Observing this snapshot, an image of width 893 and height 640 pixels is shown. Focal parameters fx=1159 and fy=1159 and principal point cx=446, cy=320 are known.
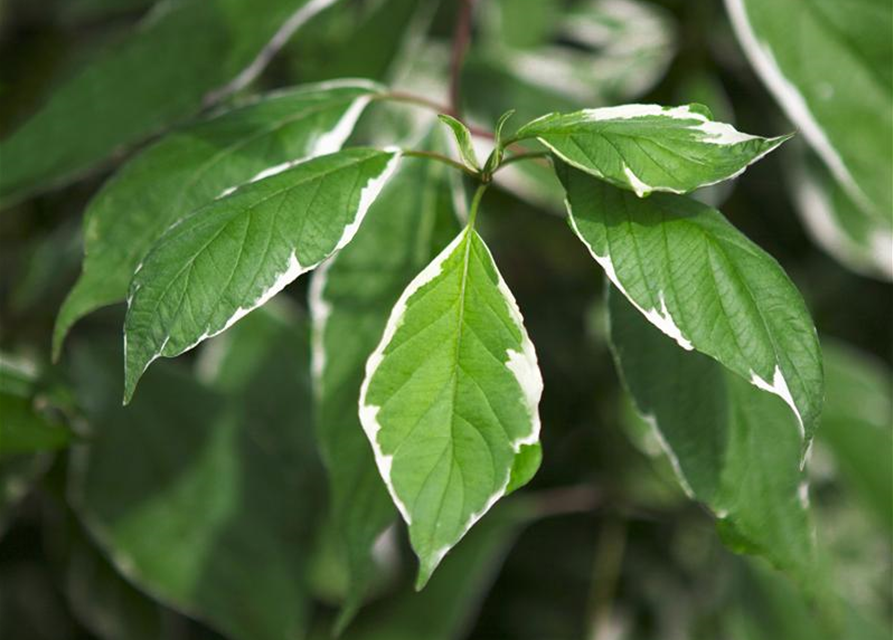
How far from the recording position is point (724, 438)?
562 millimetres

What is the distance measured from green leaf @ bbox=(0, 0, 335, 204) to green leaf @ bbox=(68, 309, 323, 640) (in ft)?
0.82

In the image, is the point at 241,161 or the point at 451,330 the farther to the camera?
the point at 241,161

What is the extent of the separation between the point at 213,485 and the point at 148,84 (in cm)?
32

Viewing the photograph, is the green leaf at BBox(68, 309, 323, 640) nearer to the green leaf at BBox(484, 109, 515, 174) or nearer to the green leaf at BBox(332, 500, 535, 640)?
the green leaf at BBox(332, 500, 535, 640)

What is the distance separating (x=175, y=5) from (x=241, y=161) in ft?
0.73

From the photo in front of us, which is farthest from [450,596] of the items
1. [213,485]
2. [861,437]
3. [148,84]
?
[148,84]

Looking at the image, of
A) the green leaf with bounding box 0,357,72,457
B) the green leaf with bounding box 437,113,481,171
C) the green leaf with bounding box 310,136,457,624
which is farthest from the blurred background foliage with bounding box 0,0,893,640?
the green leaf with bounding box 437,113,481,171

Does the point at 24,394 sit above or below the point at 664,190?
below

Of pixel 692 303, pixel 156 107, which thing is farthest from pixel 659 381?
pixel 156 107

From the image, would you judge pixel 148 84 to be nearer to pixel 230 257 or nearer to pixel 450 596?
pixel 230 257

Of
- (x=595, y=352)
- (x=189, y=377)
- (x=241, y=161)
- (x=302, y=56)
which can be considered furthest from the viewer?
(x=595, y=352)

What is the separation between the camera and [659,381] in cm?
57

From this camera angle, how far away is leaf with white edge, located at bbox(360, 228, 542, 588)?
0.43m

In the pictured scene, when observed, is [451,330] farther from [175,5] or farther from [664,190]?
[175,5]
